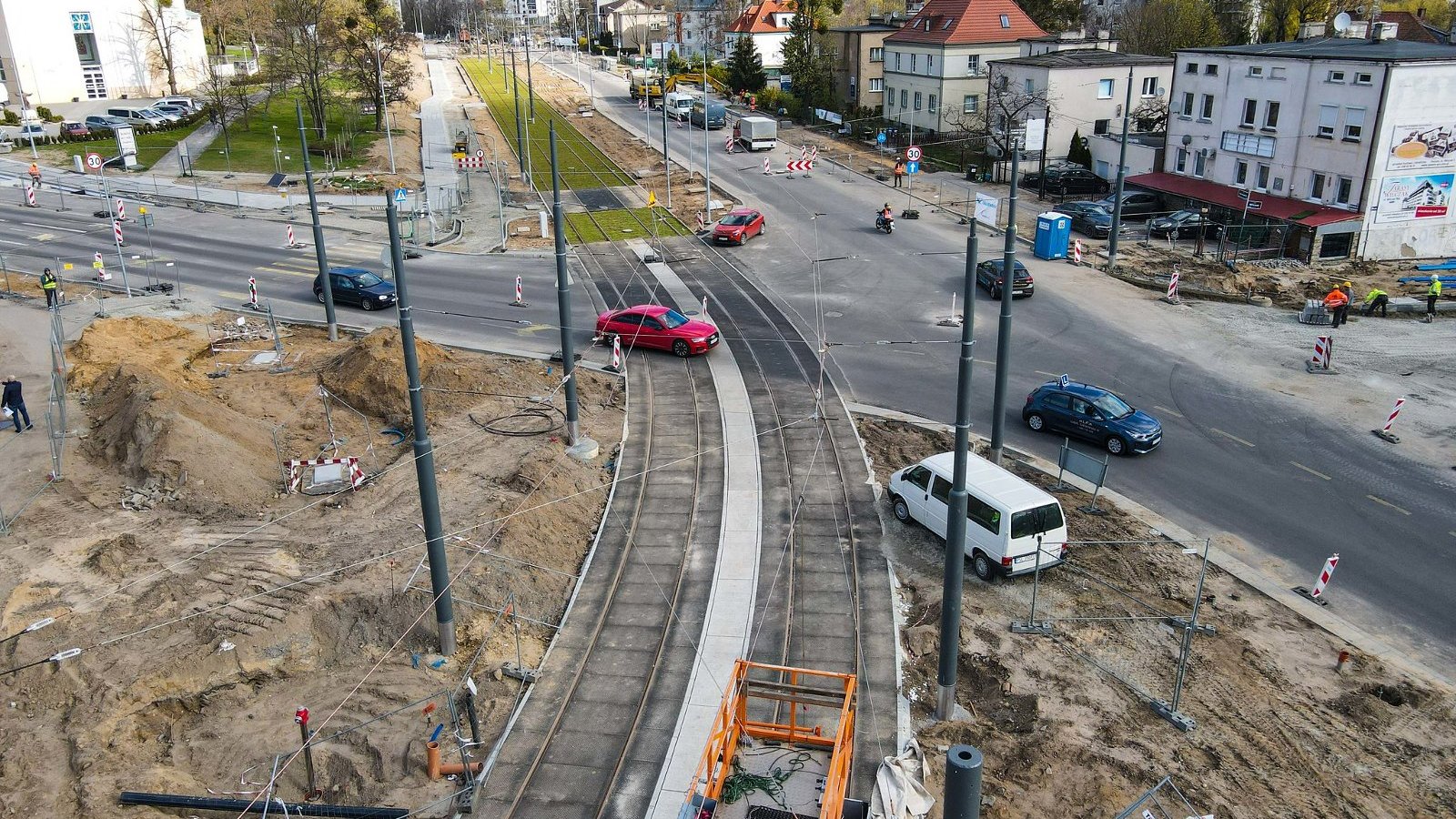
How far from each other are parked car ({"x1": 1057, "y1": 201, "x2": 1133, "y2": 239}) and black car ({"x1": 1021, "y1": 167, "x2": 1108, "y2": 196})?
6231 mm

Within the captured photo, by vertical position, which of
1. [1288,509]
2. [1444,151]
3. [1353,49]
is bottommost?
[1288,509]

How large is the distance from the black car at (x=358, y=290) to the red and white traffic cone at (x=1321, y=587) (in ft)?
98.8

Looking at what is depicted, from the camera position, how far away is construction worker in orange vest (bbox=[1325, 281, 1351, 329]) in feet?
111

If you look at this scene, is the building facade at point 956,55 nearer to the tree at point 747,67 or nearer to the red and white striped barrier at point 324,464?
the tree at point 747,67

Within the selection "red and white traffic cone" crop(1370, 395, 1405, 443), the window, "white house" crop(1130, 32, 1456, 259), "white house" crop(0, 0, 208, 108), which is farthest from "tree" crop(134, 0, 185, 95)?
"red and white traffic cone" crop(1370, 395, 1405, 443)

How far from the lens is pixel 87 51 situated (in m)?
80.4

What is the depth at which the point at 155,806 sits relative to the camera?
12.8m

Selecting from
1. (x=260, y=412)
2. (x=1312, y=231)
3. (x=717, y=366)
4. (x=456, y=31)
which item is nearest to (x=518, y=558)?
(x=260, y=412)

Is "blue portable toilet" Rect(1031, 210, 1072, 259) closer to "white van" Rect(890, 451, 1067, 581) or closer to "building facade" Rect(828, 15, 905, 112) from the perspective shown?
"white van" Rect(890, 451, 1067, 581)

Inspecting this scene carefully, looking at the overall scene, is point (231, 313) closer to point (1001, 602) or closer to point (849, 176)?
point (1001, 602)

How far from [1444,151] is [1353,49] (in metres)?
5.69

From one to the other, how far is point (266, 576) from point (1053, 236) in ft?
112

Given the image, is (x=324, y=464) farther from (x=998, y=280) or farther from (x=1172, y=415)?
(x=998, y=280)

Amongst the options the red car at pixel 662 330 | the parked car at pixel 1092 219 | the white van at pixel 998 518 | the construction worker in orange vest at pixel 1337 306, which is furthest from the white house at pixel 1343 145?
the white van at pixel 998 518
